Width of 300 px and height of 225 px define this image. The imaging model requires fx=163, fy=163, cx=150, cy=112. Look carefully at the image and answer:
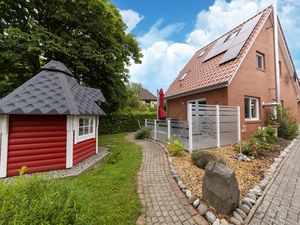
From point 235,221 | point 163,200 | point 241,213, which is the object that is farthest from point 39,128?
point 241,213

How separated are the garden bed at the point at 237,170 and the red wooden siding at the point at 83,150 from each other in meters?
3.70

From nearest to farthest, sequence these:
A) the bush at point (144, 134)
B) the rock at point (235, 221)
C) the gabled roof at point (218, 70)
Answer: the rock at point (235, 221) → the gabled roof at point (218, 70) → the bush at point (144, 134)

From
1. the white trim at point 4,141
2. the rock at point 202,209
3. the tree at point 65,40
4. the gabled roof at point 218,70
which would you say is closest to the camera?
the rock at point 202,209

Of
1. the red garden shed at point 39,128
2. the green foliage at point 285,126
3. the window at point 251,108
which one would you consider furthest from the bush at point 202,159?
the green foliage at point 285,126

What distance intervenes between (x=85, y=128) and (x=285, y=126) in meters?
11.7

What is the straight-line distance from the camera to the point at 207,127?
748 centimetres

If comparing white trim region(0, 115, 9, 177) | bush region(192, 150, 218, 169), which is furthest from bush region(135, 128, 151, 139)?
white trim region(0, 115, 9, 177)

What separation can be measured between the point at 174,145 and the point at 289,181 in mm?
3614

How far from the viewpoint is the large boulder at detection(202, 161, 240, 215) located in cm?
298

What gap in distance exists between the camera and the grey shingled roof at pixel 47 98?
5.15 meters

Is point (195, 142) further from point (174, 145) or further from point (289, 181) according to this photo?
point (289, 181)

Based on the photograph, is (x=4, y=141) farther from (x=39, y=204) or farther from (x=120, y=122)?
(x=120, y=122)

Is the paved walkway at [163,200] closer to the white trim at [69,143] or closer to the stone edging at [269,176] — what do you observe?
the stone edging at [269,176]

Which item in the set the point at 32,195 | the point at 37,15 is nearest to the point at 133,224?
the point at 32,195
